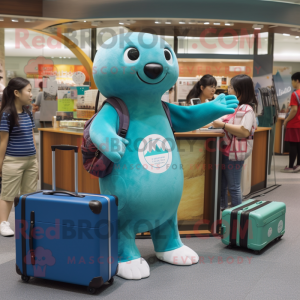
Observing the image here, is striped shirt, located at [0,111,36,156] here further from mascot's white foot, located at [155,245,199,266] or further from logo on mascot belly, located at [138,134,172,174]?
mascot's white foot, located at [155,245,199,266]

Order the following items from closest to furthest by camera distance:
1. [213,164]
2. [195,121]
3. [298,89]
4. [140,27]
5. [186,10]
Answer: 1. [195,121]
2. [213,164]
3. [186,10]
4. [298,89]
5. [140,27]

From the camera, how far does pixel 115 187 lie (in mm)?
2436

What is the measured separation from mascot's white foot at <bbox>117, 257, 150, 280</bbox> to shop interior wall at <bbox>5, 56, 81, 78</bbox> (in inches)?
306

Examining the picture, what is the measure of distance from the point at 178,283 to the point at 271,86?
517cm

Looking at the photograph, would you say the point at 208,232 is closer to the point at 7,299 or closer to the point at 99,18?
the point at 7,299

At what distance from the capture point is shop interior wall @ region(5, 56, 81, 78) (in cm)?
959

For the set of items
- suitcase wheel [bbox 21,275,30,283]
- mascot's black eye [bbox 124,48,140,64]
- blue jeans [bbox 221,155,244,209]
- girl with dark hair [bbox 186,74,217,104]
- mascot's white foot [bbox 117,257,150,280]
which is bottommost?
suitcase wheel [bbox 21,275,30,283]

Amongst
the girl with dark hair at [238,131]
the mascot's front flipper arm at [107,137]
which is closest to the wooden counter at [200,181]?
the girl with dark hair at [238,131]

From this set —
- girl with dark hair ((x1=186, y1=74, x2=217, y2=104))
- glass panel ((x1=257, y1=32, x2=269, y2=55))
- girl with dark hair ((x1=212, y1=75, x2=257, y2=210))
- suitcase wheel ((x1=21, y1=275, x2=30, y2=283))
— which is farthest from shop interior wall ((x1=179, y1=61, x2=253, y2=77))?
suitcase wheel ((x1=21, y1=275, x2=30, y2=283))

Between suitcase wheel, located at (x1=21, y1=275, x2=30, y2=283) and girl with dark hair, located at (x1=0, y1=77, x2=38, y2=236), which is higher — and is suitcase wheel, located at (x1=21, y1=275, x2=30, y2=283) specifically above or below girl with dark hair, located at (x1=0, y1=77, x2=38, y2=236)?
below

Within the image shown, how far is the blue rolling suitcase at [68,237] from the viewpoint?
218cm

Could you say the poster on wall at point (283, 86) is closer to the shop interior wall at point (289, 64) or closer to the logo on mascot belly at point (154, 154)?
the shop interior wall at point (289, 64)

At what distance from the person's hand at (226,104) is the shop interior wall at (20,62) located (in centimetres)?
738

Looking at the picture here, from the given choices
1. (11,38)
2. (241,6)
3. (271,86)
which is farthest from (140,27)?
(11,38)
